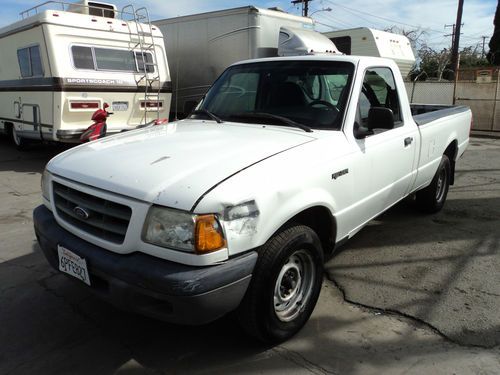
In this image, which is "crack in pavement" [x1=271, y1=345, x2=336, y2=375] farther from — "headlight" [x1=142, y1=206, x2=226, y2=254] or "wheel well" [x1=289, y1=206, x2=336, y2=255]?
"headlight" [x1=142, y1=206, x2=226, y2=254]

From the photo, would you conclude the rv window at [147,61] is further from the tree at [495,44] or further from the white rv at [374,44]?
the tree at [495,44]

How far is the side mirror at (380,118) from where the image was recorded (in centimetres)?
356

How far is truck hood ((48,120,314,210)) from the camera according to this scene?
252cm

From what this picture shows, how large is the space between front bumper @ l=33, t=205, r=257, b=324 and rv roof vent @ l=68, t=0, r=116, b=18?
819 cm

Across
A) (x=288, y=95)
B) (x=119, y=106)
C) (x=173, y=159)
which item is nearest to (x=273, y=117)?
(x=288, y=95)

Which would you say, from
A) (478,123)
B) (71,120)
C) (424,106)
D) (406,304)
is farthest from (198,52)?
(478,123)

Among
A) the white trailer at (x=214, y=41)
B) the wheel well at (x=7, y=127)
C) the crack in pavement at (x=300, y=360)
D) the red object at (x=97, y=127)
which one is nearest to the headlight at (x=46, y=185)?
the crack in pavement at (x=300, y=360)

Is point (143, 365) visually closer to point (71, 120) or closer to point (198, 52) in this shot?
point (71, 120)

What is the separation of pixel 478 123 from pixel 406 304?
13423mm

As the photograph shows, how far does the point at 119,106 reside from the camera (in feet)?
30.7

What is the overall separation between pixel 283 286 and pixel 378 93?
2.23m

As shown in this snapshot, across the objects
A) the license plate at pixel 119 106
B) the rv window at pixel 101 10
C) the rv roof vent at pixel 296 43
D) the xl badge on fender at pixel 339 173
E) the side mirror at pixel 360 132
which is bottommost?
the license plate at pixel 119 106

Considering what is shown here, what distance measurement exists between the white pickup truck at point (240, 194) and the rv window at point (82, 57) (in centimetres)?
522

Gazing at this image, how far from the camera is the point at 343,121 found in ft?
11.7
